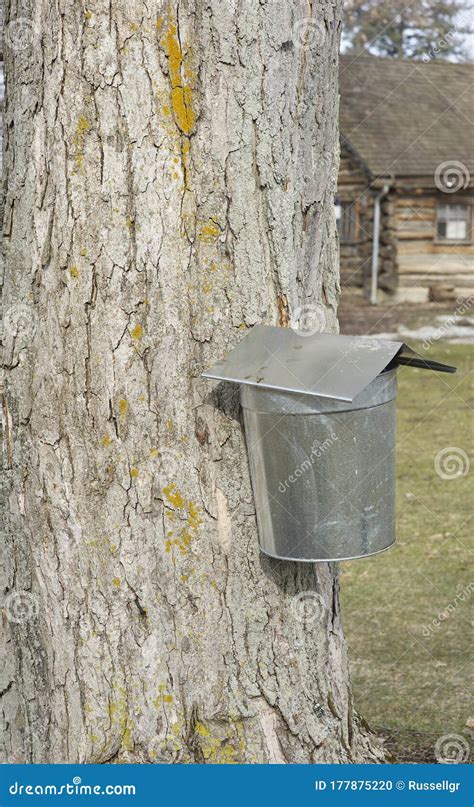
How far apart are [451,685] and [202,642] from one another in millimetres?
1852

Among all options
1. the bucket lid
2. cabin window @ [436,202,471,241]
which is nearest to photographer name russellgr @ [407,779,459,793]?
the bucket lid

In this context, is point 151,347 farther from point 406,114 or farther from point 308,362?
point 406,114

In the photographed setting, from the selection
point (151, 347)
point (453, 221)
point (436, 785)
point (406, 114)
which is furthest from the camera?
A: point (406, 114)

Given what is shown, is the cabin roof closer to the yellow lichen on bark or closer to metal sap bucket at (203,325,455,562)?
the yellow lichen on bark

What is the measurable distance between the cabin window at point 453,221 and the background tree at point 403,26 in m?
7.96

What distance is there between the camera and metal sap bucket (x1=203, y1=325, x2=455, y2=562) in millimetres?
2244

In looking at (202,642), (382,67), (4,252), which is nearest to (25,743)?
(202,642)

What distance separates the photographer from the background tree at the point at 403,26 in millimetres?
26875

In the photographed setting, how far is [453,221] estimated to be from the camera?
2016cm

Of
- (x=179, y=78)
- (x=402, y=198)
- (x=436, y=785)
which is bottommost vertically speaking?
(x=436, y=785)

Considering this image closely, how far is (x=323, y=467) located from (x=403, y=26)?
30.6m

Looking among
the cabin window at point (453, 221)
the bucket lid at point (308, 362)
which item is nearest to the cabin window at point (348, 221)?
the cabin window at point (453, 221)

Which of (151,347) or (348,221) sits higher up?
(348,221)

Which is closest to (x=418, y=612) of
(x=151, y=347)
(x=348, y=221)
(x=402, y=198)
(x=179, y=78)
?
(x=151, y=347)
